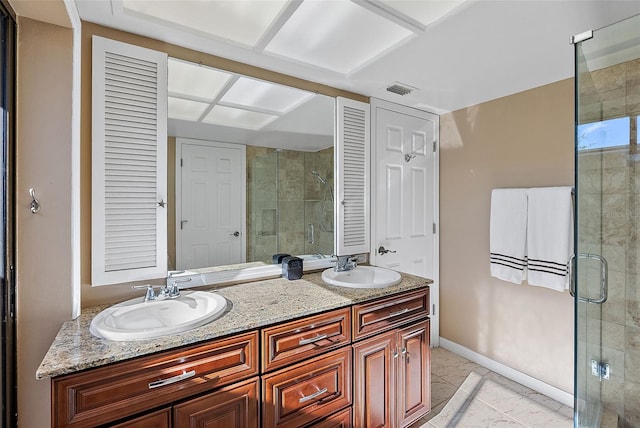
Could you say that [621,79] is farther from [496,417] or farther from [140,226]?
[140,226]

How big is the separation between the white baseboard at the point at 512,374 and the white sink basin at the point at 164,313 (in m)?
2.36

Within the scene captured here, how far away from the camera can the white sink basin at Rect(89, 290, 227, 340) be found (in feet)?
4.11

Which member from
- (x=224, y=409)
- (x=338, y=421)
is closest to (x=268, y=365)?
(x=224, y=409)

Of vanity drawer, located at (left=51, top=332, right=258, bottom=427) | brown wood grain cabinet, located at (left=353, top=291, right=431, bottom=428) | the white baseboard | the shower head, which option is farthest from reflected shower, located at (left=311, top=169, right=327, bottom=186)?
the white baseboard

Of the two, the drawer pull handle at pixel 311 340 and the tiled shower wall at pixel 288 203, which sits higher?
the tiled shower wall at pixel 288 203

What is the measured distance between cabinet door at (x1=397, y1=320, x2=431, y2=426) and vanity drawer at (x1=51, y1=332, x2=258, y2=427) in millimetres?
934

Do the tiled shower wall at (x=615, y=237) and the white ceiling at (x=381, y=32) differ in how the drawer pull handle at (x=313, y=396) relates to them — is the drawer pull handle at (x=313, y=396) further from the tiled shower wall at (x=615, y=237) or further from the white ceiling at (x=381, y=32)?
the white ceiling at (x=381, y=32)

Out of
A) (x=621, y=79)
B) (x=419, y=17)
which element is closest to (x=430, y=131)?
(x=621, y=79)

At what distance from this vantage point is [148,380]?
43.9 inches

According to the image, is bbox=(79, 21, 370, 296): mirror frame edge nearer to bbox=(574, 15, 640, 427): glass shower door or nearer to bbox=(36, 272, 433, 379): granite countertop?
bbox=(36, 272, 433, 379): granite countertop

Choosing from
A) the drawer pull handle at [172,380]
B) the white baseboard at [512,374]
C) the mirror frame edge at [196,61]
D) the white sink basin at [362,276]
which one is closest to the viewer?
the drawer pull handle at [172,380]

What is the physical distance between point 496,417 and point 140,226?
2.45 meters

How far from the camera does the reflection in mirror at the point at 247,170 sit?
1749 millimetres

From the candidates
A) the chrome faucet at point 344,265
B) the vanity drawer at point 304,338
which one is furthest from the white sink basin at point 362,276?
the vanity drawer at point 304,338
